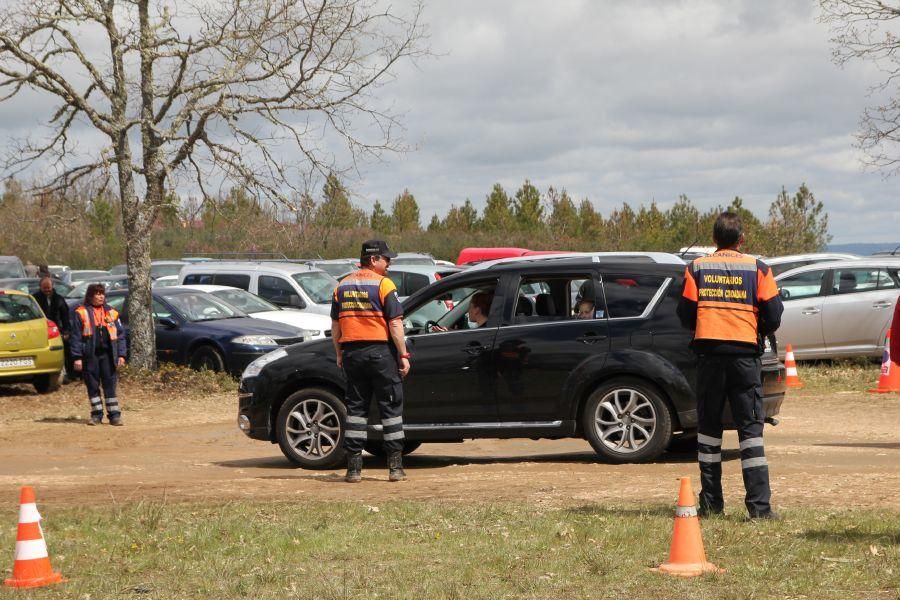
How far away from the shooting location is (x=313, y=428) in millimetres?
12078

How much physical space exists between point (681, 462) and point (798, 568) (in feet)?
15.4

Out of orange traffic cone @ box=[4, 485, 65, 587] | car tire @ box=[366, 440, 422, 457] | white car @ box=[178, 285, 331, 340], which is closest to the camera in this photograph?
orange traffic cone @ box=[4, 485, 65, 587]

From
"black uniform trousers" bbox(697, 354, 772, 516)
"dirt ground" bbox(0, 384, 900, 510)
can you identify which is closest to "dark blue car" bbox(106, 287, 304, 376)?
"dirt ground" bbox(0, 384, 900, 510)

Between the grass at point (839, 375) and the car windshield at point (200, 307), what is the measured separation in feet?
28.3

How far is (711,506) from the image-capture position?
334 inches

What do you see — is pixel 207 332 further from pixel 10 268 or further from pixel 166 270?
pixel 166 270

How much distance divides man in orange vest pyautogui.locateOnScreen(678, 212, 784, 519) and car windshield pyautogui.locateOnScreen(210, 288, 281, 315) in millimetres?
14725

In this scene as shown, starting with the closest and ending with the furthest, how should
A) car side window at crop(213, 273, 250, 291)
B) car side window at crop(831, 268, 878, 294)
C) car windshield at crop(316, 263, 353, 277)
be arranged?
car side window at crop(831, 268, 878, 294) < car side window at crop(213, 273, 250, 291) < car windshield at crop(316, 263, 353, 277)

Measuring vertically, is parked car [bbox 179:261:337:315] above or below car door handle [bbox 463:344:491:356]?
above

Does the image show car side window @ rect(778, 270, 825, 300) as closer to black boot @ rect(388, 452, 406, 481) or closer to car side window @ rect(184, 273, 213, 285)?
black boot @ rect(388, 452, 406, 481)

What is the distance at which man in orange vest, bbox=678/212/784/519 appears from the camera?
8.27 m

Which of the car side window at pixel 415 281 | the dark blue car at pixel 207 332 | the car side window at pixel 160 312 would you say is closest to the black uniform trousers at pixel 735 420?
the dark blue car at pixel 207 332

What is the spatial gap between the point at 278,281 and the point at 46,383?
5.69 metres

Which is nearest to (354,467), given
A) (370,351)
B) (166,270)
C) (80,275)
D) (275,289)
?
Answer: (370,351)
